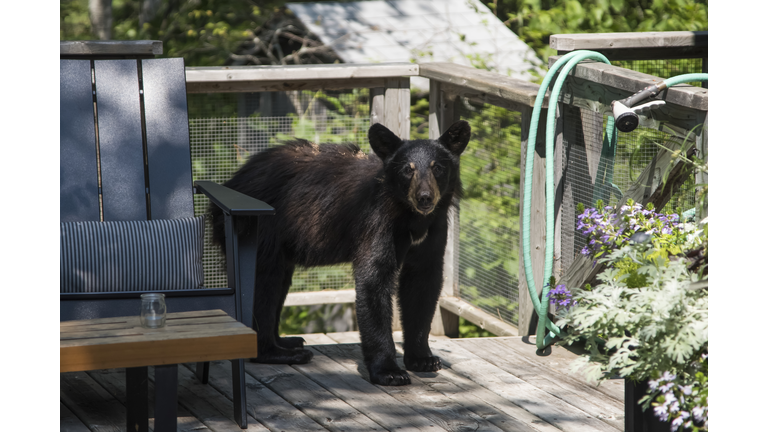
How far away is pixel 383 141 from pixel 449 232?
4.39 feet

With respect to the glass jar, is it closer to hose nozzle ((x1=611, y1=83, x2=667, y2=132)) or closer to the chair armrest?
the chair armrest

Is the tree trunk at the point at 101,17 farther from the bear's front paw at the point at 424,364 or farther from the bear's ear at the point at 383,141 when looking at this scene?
the bear's front paw at the point at 424,364

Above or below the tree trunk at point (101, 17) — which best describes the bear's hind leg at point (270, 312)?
below

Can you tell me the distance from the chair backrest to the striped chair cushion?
0.58 ft

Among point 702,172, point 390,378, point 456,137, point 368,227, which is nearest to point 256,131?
point 368,227

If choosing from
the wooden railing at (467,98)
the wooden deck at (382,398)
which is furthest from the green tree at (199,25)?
the wooden deck at (382,398)

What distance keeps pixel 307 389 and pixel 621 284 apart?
147cm

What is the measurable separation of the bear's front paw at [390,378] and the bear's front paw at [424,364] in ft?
0.54

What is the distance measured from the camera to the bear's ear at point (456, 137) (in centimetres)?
316

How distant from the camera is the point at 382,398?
305cm

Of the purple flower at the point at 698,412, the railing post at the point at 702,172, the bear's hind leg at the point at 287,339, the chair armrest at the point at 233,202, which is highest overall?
the railing post at the point at 702,172

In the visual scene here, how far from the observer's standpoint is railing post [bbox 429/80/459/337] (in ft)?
14.1
